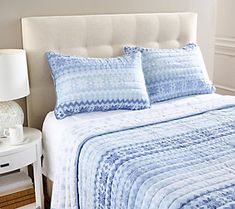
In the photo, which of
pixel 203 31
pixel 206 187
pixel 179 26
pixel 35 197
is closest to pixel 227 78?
pixel 203 31

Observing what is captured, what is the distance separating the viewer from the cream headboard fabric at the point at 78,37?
2.56 meters

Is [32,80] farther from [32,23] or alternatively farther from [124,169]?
[124,169]

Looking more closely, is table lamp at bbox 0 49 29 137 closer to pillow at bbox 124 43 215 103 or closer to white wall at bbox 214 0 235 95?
pillow at bbox 124 43 215 103

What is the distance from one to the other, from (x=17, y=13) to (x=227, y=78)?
272 cm

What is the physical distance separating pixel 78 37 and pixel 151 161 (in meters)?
1.28

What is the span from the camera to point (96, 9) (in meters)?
2.85

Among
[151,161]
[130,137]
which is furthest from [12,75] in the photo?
[151,161]

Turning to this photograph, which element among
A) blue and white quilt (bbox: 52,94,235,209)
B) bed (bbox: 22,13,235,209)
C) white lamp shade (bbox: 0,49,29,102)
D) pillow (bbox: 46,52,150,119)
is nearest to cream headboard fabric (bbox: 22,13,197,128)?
bed (bbox: 22,13,235,209)

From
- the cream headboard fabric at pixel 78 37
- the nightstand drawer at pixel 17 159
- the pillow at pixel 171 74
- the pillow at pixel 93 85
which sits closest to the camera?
the nightstand drawer at pixel 17 159

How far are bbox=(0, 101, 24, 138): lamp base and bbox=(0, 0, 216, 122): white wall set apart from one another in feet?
0.88

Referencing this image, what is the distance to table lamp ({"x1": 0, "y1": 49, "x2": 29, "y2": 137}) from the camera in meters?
2.26

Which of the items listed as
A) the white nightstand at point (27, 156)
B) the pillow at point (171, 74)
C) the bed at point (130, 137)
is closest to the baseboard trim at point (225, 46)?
the bed at point (130, 137)

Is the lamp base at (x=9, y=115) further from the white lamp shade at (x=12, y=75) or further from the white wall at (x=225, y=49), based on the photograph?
the white wall at (x=225, y=49)

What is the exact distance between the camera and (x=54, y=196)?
2.21 metres
